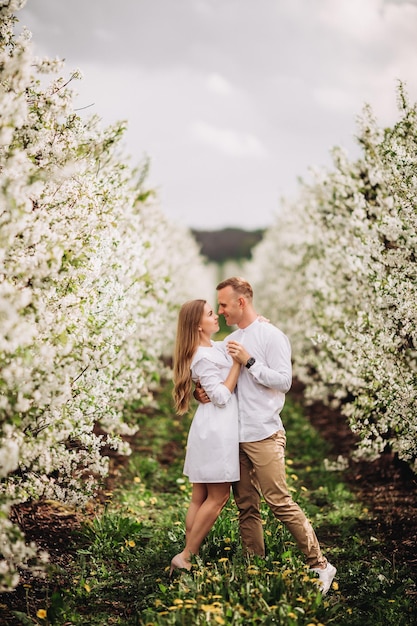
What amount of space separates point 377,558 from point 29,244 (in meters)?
4.24

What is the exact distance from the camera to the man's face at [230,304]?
15.6ft

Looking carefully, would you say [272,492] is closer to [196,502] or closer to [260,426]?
[260,426]

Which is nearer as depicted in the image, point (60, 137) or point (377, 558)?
point (60, 137)

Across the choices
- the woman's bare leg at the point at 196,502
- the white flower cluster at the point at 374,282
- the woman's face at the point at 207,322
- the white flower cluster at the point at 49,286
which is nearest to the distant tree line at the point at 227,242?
the white flower cluster at the point at 374,282

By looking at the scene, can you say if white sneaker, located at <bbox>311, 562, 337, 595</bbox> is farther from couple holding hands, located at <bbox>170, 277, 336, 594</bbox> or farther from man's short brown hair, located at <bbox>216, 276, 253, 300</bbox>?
man's short brown hair, located at <bbox>216, 276, 253, 300</bbox>

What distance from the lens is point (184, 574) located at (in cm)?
441

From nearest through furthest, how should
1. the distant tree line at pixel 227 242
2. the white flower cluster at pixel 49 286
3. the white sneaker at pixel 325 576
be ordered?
the white flower cluster at pixel 49 286
the white sneaker at pixel 325 576
the distant tree line at pixel 227 242

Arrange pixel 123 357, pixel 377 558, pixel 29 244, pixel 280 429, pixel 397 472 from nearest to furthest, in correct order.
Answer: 1. pixel 29 244
2. pixel 280 429
3. pixel 377 558
4. pixel 123 357
5. pixel 397 472

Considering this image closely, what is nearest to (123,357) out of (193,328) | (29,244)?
(193,328)

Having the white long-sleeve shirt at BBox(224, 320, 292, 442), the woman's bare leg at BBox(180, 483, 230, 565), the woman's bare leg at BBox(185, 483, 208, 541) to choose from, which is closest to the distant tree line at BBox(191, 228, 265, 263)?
the white long-sleeve shirt at BBox(224, 320, 292, 442)

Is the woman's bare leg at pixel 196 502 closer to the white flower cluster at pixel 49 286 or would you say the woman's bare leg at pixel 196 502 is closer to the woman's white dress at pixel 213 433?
the woman's white dress at pixel 213 433

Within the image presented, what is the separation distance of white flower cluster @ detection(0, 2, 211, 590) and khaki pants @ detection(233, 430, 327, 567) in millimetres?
1317

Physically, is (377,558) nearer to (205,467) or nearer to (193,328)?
(205,467)

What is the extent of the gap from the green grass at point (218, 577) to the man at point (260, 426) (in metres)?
0.22
